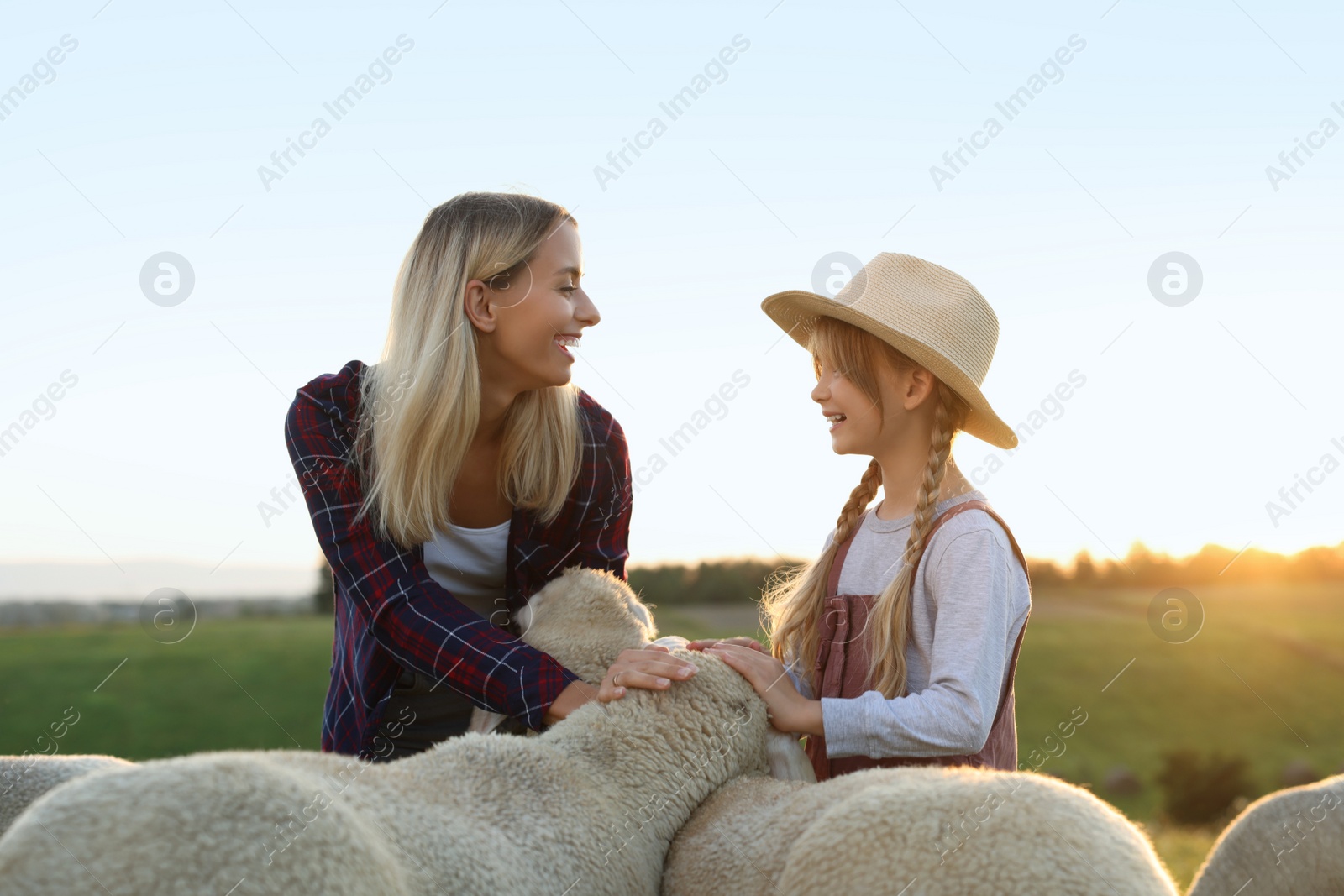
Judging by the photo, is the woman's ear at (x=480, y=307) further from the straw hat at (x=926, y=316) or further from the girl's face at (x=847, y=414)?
the girl's face at (x=847, y=414)

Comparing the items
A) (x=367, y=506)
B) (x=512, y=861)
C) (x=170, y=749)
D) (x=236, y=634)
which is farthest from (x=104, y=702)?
(x=512, y=861)

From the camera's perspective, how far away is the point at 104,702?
20656 millimetres

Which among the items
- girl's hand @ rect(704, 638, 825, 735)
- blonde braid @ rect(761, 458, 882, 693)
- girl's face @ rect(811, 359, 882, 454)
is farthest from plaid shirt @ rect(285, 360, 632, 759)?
girl's face @ rect(811, 359, 882, 454)

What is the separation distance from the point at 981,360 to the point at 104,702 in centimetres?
2241

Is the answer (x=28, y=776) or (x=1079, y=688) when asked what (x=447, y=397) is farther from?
(x=1079, y=688)

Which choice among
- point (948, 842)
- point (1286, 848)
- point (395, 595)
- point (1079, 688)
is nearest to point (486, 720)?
point (395, 595)

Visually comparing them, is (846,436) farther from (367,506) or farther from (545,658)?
(367,506)

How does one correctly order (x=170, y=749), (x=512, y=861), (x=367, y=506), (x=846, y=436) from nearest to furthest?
(x=512, y=861)
(x=846, y=436)
(x=367, y=506)
(x=170, y=749)

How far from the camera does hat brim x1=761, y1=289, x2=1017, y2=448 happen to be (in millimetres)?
2719

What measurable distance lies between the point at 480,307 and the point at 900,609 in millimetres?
1654

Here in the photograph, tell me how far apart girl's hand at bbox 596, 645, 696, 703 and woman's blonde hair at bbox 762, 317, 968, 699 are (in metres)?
0.64

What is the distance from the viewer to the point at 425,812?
1.52m

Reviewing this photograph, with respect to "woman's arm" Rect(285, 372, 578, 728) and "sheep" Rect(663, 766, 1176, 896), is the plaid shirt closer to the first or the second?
"woman's arm" Rect(285, 372, 578, 728)

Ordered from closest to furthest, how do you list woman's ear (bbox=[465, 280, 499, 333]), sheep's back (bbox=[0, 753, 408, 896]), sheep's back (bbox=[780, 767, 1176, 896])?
sheep's back (bbox=[0, 753, 408, 896]) < sheep's back (bbox=[780, 767, 1176, 896]) < woman's ear (bbox=[465, 280, 499, 333])
